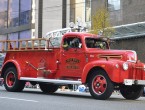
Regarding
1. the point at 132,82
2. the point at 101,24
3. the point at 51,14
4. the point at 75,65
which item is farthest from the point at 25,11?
the point at 132,82

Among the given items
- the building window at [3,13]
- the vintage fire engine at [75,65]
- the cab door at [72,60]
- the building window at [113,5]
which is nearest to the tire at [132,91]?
the vintage fire engine at [75,65]

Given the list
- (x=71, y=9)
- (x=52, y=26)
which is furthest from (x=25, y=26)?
(x=71, y=9)

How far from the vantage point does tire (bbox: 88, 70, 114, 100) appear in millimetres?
14266

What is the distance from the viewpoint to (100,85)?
572 inches

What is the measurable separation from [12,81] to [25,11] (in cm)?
3296

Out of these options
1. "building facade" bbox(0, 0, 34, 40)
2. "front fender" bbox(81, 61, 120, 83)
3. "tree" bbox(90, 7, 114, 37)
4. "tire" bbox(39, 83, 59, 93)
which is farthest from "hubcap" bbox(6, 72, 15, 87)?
"building facade" bbox(0, 0, 34, 40)

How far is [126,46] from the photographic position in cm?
3403

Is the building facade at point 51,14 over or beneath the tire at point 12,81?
over

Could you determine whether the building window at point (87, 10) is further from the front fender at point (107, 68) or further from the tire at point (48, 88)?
the front fender at point (107, 68)

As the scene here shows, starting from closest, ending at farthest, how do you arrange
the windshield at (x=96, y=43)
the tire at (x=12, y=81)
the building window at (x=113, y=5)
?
the windshield at (x=96, y=43), the tire at (x=12, y=81), the building window at (x=113, y=5)

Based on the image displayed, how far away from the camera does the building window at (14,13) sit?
52.1 metres

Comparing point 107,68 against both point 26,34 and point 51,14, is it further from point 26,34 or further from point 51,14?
point 26,34

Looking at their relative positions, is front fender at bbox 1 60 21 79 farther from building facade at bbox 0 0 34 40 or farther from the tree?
building facade at bbox 0 0 34 40

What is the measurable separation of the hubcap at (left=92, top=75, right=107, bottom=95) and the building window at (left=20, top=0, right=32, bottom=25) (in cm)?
3577
